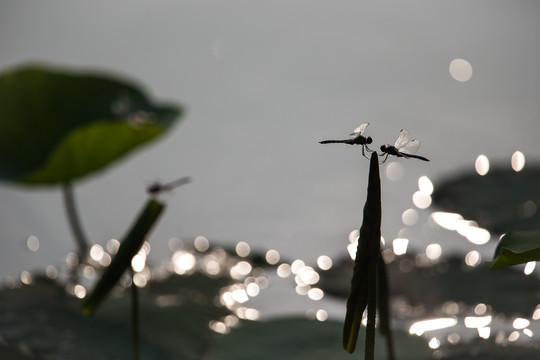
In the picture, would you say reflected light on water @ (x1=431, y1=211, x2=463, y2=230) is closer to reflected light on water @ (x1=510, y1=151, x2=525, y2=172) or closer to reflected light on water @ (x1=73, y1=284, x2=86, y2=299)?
reflected light on water @ (x1=510, y1=151, x2=525, y2=172)

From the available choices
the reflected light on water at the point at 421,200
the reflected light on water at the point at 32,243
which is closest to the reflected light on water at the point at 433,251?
the reflected light on water at the point at 421,200

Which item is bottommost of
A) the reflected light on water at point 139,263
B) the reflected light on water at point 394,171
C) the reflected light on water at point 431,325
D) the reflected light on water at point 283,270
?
the reflected light on water at point 431,325

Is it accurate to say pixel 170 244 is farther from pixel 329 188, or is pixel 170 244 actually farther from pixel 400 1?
pixel 400 1

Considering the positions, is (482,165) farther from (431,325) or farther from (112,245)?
(112,245)

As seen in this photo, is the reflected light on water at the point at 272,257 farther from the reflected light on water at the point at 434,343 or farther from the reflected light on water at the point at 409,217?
the reflected light on water at the point at 434,343

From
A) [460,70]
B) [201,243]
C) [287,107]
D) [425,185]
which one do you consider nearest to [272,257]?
[201,243]

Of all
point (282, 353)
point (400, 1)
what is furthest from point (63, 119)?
point (400, 1)
